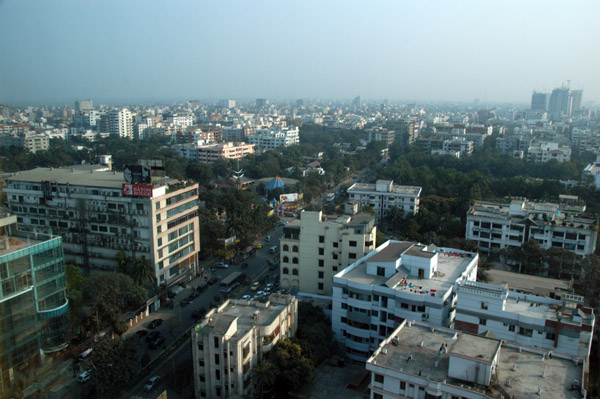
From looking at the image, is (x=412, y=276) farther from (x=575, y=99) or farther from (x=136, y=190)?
(x=575, y=99)

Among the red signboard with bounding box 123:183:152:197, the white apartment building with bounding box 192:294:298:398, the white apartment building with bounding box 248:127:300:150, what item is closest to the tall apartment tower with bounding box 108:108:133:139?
the white apartment building with bounding box 248:127:300:150

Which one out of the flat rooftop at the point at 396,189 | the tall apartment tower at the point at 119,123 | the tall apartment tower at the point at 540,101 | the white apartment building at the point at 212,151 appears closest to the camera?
the flat rooftop at the point at 396,189

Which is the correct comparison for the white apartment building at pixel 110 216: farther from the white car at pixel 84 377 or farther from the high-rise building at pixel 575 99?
the high-rise building at pixel 575 99

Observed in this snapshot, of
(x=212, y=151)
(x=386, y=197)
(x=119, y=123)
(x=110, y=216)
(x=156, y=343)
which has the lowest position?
(x=156, y=343)

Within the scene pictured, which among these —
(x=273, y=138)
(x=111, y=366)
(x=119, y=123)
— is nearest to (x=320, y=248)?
(x=111, y=366)

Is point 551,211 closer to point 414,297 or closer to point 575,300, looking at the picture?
point 575,300

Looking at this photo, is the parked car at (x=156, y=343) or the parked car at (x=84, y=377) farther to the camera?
the parked car at (x=156, y=343)

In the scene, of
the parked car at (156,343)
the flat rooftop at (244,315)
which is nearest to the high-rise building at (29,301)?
the parked car at (156,343)
